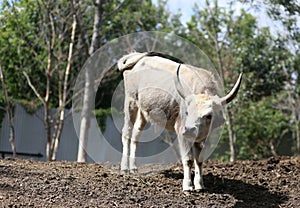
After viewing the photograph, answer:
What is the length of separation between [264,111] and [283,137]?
132 inches

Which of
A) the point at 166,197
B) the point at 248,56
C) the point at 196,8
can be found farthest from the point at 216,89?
the point at 196,8

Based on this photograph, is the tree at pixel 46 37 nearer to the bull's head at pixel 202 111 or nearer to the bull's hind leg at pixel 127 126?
the bull's hind leg at pixel 127 126

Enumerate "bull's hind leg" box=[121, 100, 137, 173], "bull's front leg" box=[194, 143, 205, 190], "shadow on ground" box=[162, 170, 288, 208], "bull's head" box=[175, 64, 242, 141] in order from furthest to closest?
"bull's hind leg" box=[121, 100, 137, 173]
"bull's front leg" box=[194, 143, 205, 190]
"shadow on ground" box=[162, 170, 288, 208]
"bull's head" box=[175, 64, 242, 141]

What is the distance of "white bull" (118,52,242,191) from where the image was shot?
5.47m

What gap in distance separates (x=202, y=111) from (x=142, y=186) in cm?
139

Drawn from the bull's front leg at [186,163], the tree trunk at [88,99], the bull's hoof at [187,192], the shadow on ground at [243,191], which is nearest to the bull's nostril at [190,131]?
the bull's front leg at [186,163]

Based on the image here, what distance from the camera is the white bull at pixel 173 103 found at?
5.47 m

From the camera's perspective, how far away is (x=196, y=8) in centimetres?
1792

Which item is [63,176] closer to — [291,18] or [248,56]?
[291,18]

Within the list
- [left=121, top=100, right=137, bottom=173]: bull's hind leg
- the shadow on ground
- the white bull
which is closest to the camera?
the white bull

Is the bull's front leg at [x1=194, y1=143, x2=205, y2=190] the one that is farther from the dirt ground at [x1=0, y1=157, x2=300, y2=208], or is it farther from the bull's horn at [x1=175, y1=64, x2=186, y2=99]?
the bull's horn at [x1=175, y1=64, x2=186, y2=99]

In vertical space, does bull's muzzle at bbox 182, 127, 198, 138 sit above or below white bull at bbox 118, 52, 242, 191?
below

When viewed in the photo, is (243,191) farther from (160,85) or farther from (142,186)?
(160,85)

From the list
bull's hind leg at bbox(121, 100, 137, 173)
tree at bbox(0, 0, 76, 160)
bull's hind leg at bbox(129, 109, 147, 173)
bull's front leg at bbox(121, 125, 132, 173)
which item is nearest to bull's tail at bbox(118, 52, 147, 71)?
bull's hind leg at bbox(121, 100, 137, 173)
